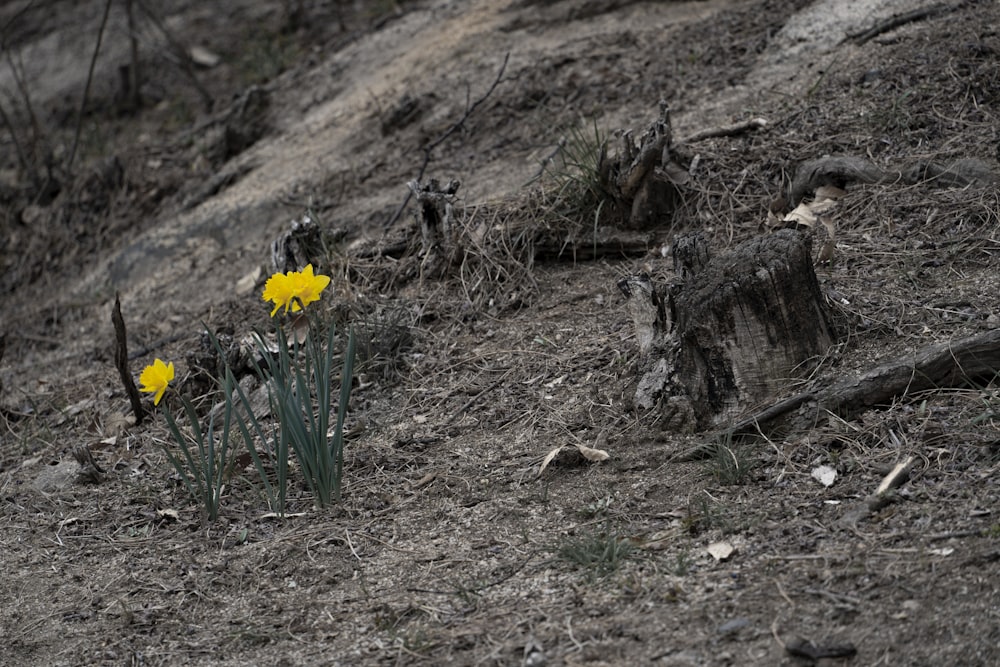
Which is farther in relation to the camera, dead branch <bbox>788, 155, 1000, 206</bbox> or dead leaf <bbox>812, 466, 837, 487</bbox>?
dead branch <bbox>788, 155, 1000, 206</bbox>

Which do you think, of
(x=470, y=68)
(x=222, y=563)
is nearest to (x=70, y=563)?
(x=222, y=563)

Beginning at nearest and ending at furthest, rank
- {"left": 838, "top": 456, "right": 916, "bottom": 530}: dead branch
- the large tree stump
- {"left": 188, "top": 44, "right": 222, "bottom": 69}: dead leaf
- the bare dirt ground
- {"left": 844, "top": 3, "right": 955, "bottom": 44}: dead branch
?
1. the bare dirt ground
2. {"left": 838, "top": 456, "right": 916, "bottom": 530}: dead branch
3. the large tree stump
4. {"left": 844, "top": 3, "right": 955, "bottom": 44}: dead branch
5. {"left": 188, "top": 44, "right": 222, "bottom": 69}: dead leaf

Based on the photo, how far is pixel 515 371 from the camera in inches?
154

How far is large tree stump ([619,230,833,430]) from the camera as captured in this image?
123 inches

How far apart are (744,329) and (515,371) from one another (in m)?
1.05

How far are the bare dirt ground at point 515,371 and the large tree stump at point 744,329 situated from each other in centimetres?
16

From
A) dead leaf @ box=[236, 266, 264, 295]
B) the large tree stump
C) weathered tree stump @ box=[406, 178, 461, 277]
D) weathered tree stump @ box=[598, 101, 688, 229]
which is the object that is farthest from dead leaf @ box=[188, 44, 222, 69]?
the large tree stump

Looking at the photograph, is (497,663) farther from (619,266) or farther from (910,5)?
(910,5)

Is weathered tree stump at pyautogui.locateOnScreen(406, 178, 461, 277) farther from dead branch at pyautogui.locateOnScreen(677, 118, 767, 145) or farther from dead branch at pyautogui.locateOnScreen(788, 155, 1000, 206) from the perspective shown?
dead branch at pyautogui.locateOnScreen(788, 155, 1000, 206)

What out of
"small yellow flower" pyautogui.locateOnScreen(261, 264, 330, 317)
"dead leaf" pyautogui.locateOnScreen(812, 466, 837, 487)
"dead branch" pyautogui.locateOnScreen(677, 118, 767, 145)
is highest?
"small yellow flower" pyautogui.locateOnScreen(261, 264, 330, 317)

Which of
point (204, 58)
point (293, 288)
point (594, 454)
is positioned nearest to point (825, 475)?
point (594, 454)

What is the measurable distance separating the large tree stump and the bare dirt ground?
0.52 ft

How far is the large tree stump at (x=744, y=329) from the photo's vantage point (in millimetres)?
3127

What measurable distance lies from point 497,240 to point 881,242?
1.62 m
